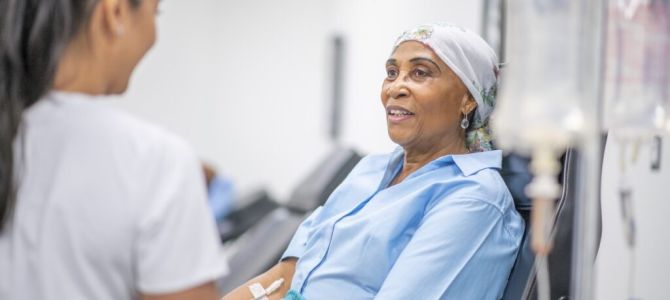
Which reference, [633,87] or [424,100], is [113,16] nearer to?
[633,87]

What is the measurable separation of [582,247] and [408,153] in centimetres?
88

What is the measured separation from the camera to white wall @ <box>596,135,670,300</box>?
5.03 ft

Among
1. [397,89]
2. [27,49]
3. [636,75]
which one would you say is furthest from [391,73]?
[27,49]

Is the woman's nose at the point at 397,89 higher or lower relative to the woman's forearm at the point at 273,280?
higher

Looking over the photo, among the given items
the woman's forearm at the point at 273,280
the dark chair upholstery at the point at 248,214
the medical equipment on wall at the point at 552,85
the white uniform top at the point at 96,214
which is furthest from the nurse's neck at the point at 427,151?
the dark chair upholstery at the point at 248,214

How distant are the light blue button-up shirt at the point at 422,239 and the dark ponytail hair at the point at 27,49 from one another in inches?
32.0

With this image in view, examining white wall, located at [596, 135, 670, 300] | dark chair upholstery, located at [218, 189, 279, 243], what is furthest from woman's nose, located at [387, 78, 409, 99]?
dark chair upholstery, located at [218, 189, 279, 243]

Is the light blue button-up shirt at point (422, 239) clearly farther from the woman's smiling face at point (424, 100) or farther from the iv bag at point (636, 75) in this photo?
the iv bag at point (636, 75)

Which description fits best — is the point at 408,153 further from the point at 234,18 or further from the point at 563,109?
the point at 234,18

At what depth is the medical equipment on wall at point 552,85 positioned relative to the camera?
96 centimetres

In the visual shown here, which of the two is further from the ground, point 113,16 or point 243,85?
point 113,16

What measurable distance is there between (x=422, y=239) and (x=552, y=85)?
0.64m

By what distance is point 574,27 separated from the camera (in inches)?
38.9

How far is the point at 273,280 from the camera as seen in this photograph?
1825 mm
